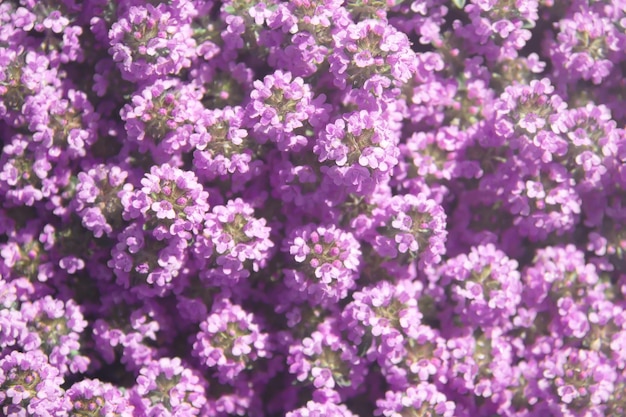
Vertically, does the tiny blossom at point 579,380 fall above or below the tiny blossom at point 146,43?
below

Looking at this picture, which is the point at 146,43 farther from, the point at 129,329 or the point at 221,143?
the point at 129,329

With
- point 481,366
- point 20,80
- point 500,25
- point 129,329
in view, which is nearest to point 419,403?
point 481,366

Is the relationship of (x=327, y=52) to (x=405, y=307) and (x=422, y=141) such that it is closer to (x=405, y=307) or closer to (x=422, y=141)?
(x=422, y=141)

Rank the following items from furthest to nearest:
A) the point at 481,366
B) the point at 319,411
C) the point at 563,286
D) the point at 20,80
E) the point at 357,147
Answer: the point at 563,286 → the point at 481,366 → the point at 20,80 → the point at 319,411 → the point at 357,147

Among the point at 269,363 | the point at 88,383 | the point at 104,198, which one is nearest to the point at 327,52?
the point at 104,198

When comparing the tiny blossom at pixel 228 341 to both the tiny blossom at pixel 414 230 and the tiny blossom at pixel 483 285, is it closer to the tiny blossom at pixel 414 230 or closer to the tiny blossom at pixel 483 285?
the tiny blossom at pixel 414 230

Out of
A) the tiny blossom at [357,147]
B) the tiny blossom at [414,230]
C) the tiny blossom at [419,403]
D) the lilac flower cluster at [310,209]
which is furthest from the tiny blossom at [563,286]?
the tiny blossom at [357,147]

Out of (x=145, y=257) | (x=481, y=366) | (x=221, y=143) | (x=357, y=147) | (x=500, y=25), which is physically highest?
(x=500, y=25)
